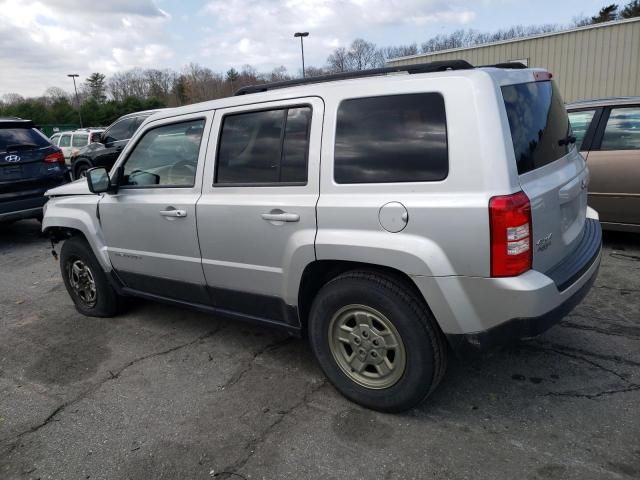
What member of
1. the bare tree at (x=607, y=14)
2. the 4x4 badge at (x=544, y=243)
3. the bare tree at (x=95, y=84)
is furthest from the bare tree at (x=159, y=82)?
the 4x4 badge at (x=544, y=243)

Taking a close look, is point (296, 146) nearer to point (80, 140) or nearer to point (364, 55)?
point (80, 140)

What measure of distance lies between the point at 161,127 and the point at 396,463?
290 centimetres

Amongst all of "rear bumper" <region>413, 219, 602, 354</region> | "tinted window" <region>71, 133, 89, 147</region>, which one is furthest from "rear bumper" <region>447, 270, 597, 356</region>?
"tinted window" <region>71, 133, 89, 147</region>

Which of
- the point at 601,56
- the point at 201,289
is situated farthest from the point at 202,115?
the point at 601,56

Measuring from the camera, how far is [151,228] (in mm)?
3857

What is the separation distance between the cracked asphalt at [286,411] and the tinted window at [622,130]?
1.85m

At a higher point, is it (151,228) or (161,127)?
(161,127)

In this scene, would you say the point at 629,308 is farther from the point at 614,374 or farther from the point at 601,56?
the point at 601,56

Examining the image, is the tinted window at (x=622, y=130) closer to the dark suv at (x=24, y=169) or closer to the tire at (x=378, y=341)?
the tire at (x=378, y=341)

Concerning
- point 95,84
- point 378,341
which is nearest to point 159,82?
point 95,84

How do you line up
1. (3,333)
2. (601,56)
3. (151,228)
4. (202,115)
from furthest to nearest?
(601,56) < (3,333) < (151,228) < (202,115)

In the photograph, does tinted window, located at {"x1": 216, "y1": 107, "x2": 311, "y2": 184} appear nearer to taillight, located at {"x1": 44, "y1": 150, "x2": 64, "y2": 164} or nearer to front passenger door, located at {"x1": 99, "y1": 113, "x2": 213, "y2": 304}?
front passenger door, located at {"x1": 99, "y1": 113, "x2": 213, "y2": 304}

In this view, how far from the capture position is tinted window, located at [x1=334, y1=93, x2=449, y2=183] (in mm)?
2564

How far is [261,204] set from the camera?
3152mm
